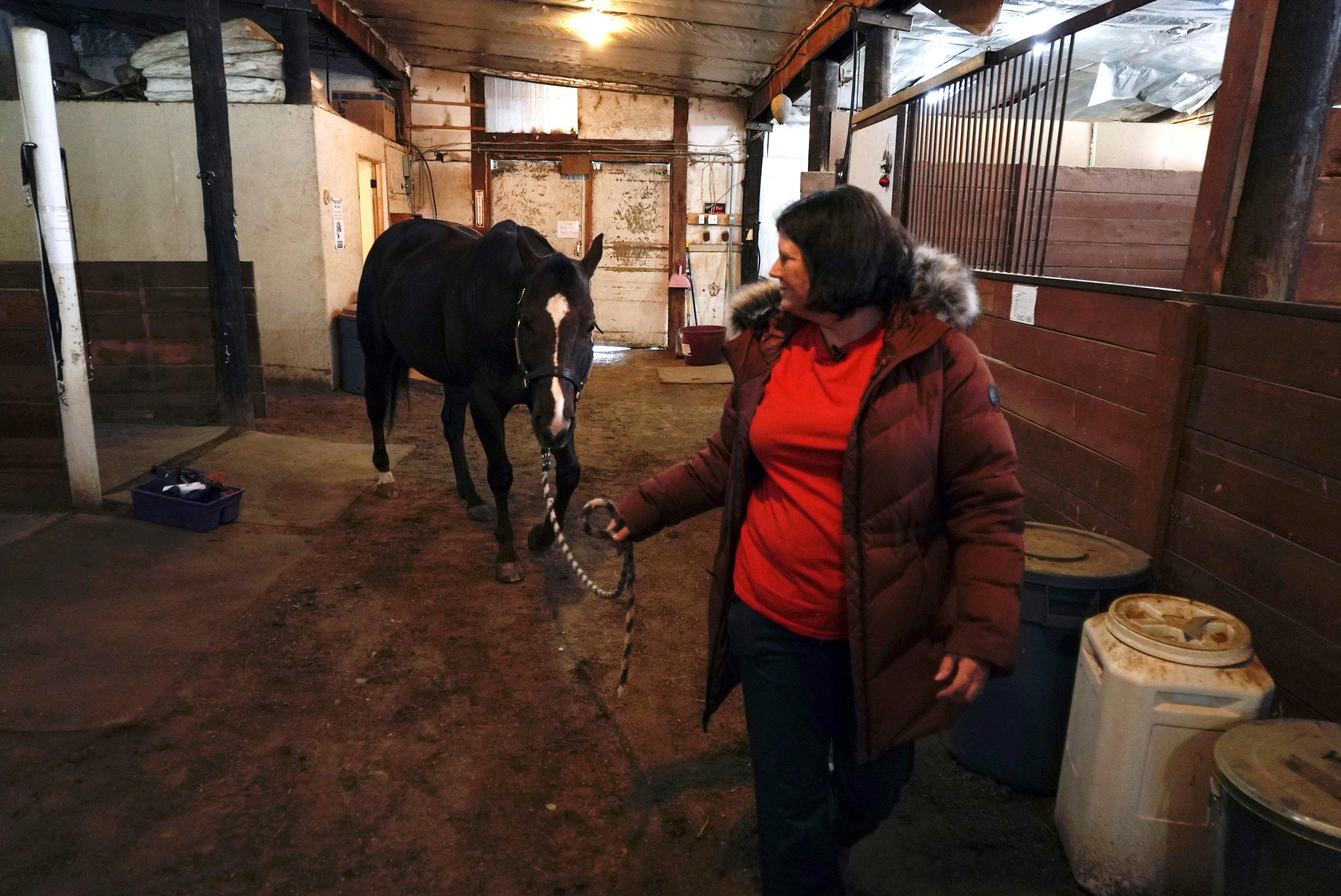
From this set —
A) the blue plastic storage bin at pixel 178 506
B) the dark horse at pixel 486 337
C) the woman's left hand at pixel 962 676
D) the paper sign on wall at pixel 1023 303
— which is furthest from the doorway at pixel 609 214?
the woman's left hand at pixel 962 676

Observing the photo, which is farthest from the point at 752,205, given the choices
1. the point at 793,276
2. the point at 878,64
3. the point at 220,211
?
the point at 793,276

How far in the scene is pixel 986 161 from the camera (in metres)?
4.05

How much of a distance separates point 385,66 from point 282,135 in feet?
10.1

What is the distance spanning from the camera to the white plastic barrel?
5.98ft

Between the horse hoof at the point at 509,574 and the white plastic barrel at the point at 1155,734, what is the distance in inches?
96.3

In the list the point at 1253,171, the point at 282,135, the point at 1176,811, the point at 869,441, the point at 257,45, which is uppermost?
the point at 257,45

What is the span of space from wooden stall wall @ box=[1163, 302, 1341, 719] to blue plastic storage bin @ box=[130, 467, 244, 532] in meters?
4.21

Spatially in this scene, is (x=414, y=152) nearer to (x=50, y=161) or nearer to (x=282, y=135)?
(x=282, y=135)

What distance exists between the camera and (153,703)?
107 inches

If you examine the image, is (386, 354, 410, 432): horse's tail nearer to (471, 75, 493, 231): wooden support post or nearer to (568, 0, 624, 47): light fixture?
(568, 0, 624, 47): light fixture

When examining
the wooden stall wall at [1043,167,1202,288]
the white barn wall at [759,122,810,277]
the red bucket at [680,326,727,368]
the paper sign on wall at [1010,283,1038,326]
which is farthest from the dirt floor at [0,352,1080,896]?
the white barn wall at [759,122,810,277]

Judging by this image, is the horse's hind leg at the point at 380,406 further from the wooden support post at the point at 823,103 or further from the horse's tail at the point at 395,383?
the wooden support post at the point at 823,103

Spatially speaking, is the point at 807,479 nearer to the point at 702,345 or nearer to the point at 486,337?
the point at 486,337

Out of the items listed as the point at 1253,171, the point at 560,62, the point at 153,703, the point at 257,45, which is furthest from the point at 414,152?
the point at 1253,171
